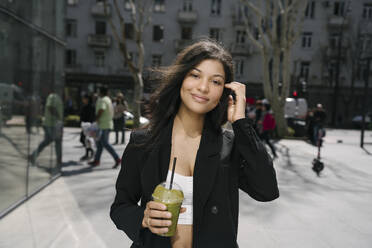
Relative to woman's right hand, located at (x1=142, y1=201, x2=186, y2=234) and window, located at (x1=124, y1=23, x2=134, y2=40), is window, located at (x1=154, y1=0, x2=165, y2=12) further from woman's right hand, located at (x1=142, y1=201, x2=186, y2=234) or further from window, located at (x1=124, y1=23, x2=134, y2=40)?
woman's right hand, located at (x1=142, y1=201, x2=186, y2=234)

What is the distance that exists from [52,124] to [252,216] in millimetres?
4024

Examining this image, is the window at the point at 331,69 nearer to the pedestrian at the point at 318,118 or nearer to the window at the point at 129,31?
the window at the point at 129,31

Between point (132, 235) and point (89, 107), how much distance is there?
7.68 m

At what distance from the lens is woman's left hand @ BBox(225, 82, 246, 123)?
1742mm

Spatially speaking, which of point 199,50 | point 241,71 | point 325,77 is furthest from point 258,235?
point 325,77

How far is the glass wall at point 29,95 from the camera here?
4824 millimetres

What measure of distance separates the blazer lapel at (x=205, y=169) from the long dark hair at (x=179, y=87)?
13cm

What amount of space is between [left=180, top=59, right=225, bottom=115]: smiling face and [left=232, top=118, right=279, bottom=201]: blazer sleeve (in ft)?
0.55

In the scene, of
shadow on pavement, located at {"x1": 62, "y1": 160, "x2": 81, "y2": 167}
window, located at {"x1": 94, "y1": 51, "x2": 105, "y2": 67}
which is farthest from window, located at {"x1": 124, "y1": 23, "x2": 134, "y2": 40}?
shadow on pavement, located at {"x1": 62, "y1": 160, "x2": 81, "y2": 167}

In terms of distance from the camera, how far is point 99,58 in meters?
33.0

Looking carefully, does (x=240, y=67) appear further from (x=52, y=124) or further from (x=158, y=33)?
(x=52, y=124)

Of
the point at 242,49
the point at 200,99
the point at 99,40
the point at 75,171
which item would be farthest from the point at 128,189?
the point at 242,49

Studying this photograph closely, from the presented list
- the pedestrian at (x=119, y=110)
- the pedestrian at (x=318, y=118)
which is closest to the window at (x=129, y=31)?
the pedestrian at (x=318, y=118)

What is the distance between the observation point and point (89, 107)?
8930mm
